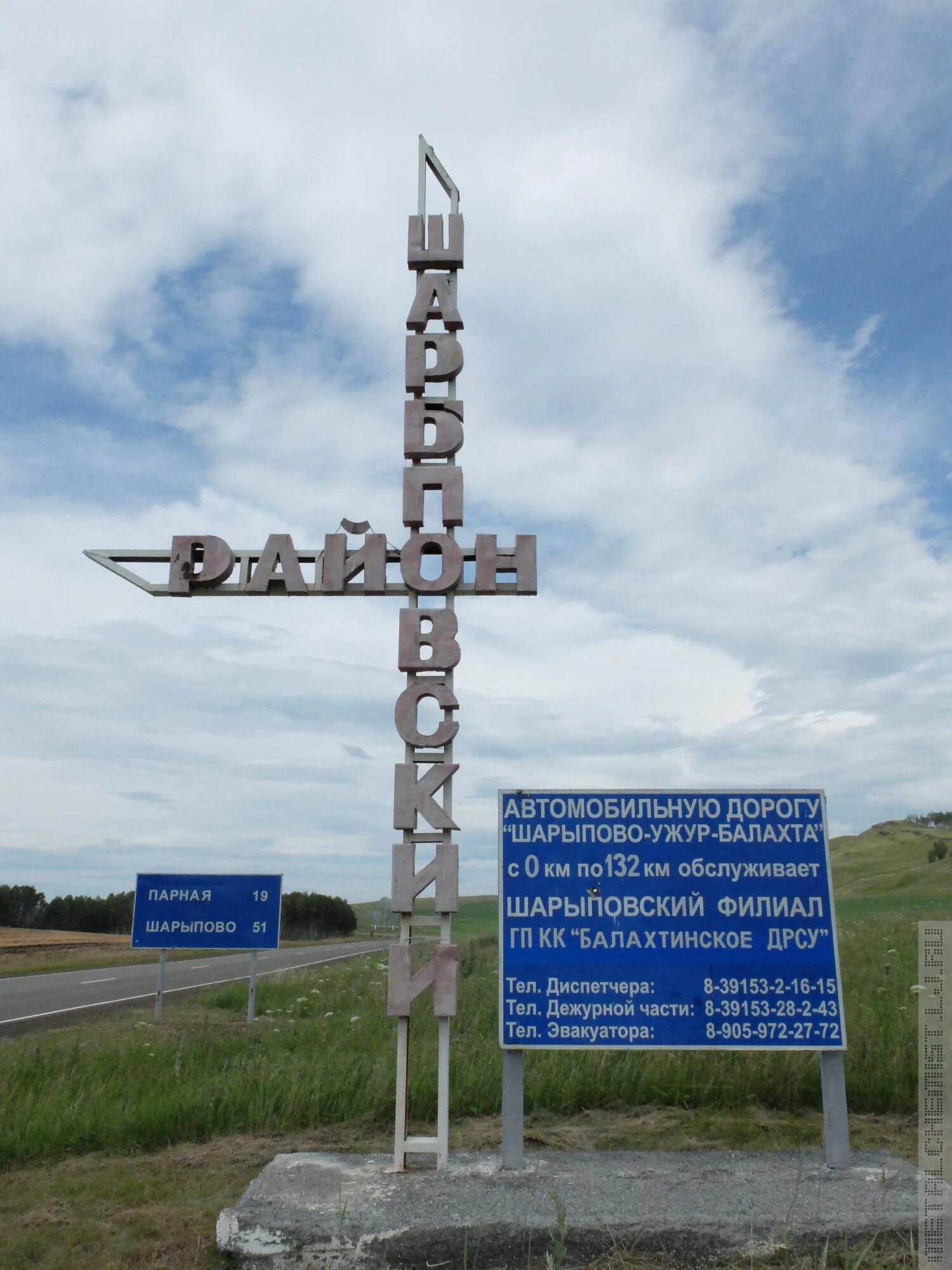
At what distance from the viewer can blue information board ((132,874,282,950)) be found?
12.9 metres

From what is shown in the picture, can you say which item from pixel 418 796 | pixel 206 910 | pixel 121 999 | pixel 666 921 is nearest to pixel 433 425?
pixel 418 796

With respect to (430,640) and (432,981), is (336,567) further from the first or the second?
(432,981)

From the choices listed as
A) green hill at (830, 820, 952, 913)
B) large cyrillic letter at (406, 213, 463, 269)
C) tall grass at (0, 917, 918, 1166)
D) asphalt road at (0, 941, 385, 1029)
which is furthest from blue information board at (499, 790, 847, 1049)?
green hill at (830, 820, 952, 913)

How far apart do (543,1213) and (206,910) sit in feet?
29.3

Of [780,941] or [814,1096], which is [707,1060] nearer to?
[814,1096]

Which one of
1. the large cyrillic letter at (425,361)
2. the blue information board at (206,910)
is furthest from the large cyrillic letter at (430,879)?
the blue information board at (206,910)

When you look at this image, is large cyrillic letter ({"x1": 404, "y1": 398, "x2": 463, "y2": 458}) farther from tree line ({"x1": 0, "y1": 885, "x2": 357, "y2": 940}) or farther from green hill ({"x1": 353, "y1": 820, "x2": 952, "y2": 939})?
tree line ({"x1": 0, "y1": 885, "x2": 357, "y2": 940})

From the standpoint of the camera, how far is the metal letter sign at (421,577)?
614 cm

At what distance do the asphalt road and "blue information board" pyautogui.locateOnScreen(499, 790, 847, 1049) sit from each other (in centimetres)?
1178

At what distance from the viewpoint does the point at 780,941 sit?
6059mm

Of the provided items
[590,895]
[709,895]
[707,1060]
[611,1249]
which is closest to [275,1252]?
[611,1249]

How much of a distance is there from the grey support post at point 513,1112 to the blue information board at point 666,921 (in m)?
0.15

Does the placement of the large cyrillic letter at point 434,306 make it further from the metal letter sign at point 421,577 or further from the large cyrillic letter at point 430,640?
the large cyrillic letter at point 430,640

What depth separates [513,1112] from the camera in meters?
5.80
